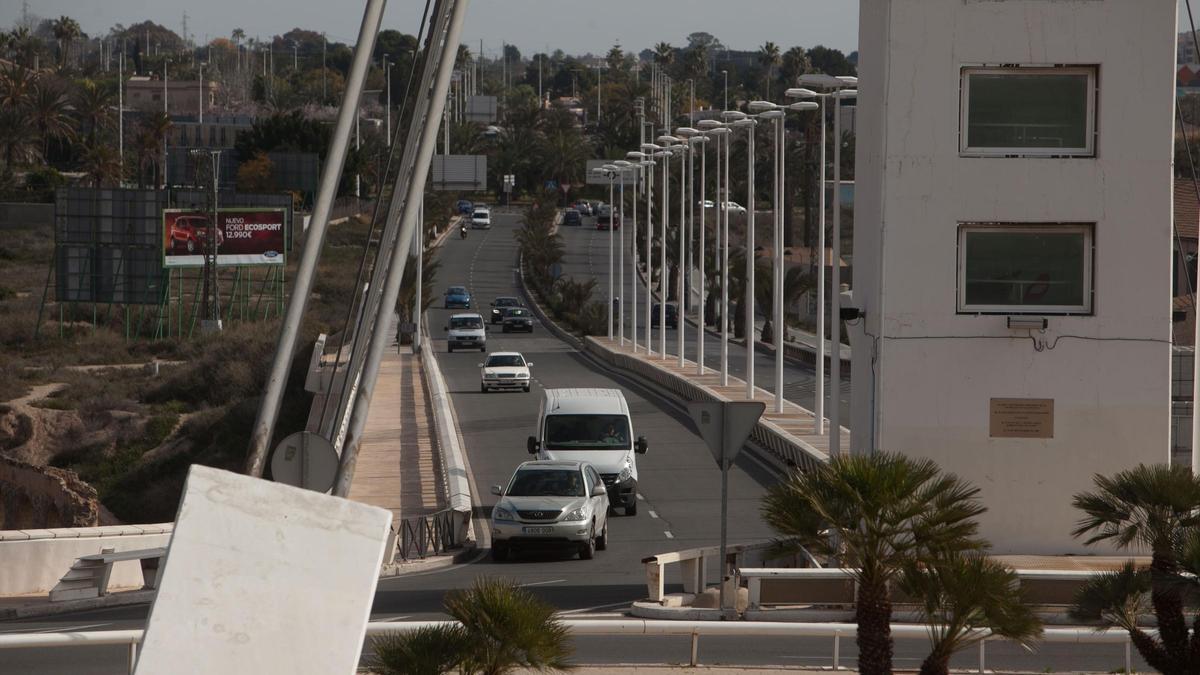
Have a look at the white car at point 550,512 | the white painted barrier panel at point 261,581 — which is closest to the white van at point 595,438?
the white car at point 550,512

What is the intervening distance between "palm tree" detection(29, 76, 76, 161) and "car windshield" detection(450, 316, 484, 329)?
66136mm

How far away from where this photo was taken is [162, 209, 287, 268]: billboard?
8088cm

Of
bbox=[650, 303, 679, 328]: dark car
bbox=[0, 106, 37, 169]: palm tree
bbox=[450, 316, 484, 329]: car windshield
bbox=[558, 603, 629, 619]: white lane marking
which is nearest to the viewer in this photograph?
bbox=[558, 603, 629, 619]: white lane marking

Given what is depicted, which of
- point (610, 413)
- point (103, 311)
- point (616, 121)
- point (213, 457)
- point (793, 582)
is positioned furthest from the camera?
point (616, 121)

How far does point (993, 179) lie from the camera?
837 inches

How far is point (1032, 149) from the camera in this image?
21.3 metres

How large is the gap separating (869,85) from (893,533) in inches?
482

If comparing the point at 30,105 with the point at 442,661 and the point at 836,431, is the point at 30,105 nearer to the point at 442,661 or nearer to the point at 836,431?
the point at 836,431

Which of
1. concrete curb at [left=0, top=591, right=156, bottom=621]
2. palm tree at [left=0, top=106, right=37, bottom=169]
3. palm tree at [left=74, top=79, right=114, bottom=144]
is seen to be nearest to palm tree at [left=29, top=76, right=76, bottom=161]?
palm tree at [left=0, top=106, right=37, bottom=169]

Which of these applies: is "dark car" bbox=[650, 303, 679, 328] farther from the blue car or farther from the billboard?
the billboard

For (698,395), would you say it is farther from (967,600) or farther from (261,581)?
(261,581)

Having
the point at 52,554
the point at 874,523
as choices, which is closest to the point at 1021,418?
the point at 874,523

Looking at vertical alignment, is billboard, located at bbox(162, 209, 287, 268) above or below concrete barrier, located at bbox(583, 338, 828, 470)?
above

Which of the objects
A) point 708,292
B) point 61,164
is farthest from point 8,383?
point 61,164
